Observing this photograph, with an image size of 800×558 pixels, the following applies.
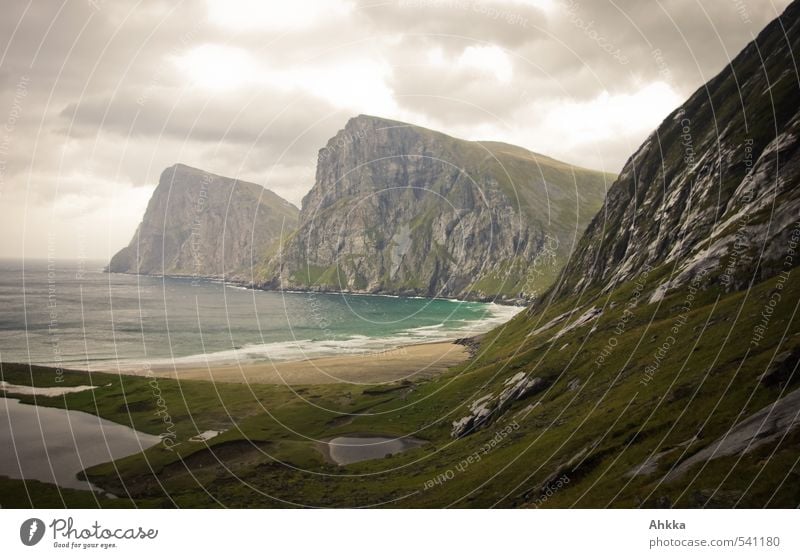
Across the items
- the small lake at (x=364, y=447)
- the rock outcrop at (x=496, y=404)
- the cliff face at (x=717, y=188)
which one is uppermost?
the cliff face at (x=717, y=188)

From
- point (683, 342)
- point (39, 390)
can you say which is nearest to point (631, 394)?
point (683, 342)

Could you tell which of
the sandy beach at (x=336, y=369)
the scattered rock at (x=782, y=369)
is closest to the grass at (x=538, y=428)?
the scattered rock at (x=782, y=369)

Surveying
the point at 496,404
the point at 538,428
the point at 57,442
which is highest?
the point at 538,428

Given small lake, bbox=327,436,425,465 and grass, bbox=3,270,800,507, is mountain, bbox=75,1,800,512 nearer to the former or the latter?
grass, bbox=3,270,800,507

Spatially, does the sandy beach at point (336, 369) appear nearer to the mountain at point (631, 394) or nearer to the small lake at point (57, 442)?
the mountain at point (631, 394)

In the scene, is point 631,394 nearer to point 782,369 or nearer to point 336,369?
point 782,369
